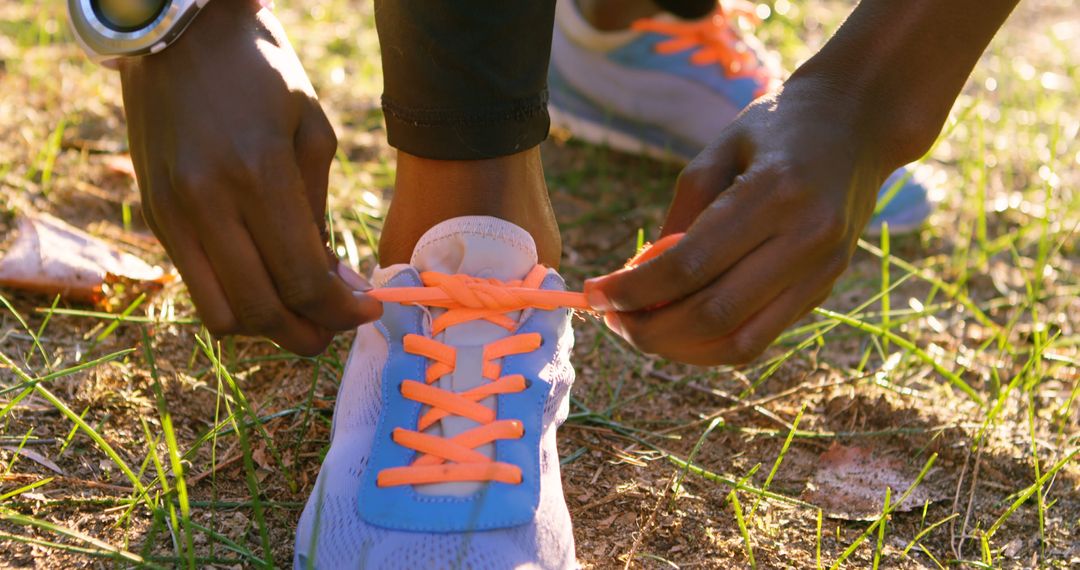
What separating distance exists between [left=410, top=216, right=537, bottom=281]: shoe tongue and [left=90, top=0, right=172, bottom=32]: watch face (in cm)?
43

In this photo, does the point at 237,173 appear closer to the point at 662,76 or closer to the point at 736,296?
the point at 736,296

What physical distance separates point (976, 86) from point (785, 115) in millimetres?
2193

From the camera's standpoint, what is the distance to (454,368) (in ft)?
4.24

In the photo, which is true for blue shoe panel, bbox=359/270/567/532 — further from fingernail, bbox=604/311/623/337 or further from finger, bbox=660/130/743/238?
finger, bbox=660/130/743/238

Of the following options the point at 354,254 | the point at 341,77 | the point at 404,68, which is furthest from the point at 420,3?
the point at 341,77

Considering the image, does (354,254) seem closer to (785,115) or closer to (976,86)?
(785,115)

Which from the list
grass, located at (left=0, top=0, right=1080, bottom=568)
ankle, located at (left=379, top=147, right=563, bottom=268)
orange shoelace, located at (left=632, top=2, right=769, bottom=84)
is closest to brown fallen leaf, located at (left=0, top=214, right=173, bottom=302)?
grass, located at (left=0, top=0, right=1080, bottom=568)

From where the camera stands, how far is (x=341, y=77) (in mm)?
2664

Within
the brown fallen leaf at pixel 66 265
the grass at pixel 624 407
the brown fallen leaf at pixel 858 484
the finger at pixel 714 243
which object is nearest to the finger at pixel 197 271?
the grass at pixel 624 407

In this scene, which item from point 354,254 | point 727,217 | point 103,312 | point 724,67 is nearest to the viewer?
point 727,217

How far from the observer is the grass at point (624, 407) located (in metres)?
1.22

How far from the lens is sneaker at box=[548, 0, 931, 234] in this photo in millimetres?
2250

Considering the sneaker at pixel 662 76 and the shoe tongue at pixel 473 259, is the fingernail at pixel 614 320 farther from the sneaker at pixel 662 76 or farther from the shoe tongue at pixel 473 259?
the sneaker at pixel 662 76

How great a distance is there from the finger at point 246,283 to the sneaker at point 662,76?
1372 millimetres
